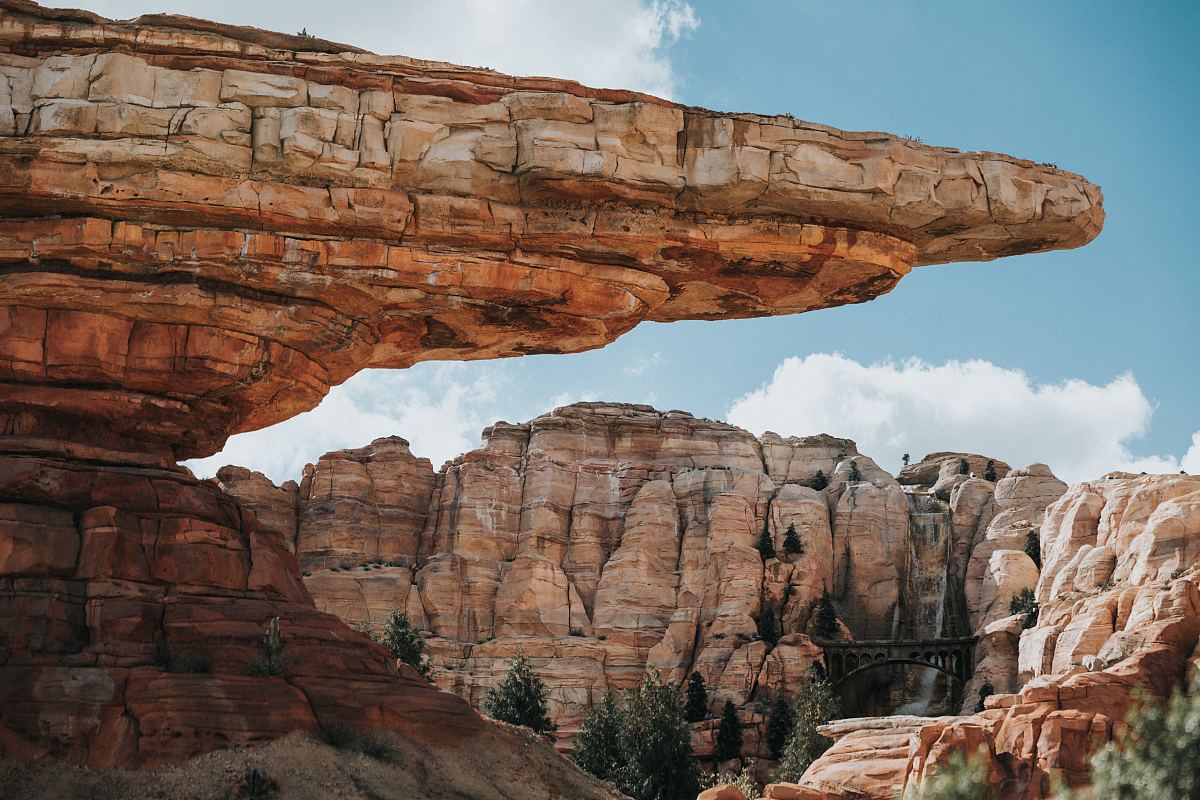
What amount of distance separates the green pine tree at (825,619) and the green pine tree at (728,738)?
1286cm

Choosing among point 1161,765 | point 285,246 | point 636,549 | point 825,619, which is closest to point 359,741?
point 285,246

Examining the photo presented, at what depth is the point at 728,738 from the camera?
3172 inches

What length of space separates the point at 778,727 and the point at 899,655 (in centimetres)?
1341

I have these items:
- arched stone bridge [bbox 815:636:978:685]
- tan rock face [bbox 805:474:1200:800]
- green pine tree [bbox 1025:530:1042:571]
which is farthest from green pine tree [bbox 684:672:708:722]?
green pine tree [bbox 1025:530:1042:571]

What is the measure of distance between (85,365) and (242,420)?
4.27 meters

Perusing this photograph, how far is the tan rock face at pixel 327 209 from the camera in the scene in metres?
31.2

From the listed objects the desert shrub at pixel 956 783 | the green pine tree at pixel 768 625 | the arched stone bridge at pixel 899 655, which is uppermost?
the green pine tree at pixel 768 625

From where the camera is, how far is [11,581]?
28.0 metres

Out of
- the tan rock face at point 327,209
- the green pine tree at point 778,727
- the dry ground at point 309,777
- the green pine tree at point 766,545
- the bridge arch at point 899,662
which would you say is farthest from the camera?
the green pine tree at point 766,545

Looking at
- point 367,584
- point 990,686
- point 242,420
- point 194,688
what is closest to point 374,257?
point 242,420

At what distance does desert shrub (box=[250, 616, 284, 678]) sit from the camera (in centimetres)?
2827

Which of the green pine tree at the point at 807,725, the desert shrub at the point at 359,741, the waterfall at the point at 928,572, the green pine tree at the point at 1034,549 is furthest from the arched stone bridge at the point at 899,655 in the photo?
the desert shrub at the point at 359,741

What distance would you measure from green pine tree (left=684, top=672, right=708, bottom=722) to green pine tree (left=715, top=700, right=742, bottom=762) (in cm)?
222

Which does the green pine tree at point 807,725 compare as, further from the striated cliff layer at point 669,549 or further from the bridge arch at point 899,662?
the bridge arch at point 899,662
